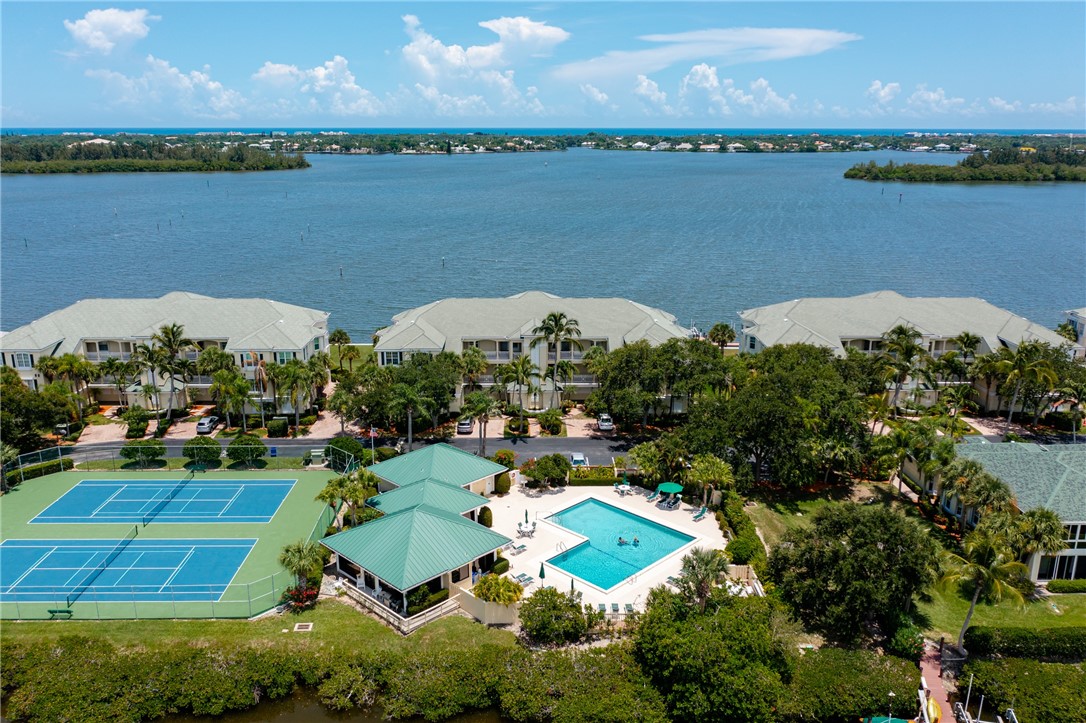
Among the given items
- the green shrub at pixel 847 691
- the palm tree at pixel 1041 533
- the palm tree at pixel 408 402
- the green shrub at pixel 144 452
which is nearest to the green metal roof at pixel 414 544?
the palm tree at pixel 408 402

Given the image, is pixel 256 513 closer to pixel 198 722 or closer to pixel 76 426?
pixel 198 722

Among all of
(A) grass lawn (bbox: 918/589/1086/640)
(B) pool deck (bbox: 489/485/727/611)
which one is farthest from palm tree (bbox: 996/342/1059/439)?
(B) pool deck (bbox: 489/485/727/611)

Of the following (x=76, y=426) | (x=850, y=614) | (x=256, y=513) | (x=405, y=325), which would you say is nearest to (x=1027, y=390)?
(x=850, y=614)

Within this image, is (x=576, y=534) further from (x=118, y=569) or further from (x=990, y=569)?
(x=118, y=569)

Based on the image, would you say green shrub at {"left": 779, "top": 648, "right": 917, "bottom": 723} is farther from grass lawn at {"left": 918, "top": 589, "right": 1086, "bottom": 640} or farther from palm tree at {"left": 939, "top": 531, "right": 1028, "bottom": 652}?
grass lawn at {"left": 918, "top": 589, "right": 1086, "bottom": 640}

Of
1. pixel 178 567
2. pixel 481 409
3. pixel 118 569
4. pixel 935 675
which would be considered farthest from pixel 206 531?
pixel 935 675

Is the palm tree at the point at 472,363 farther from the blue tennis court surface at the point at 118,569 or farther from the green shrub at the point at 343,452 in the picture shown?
the blue tennis court surface at the point at 118,569
